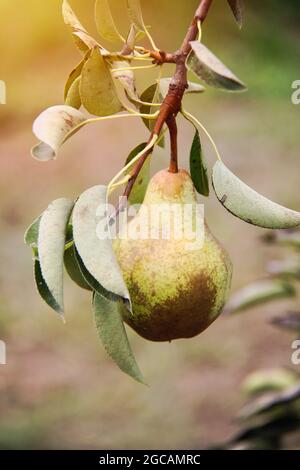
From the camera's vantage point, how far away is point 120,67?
0.75 meters

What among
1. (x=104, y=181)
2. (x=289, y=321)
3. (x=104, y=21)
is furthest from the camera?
(x=104, y=181)

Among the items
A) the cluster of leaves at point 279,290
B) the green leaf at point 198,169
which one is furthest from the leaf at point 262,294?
the green leaf at point 198,169

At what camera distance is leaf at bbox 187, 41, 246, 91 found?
54 cm

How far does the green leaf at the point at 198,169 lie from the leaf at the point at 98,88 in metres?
0.09

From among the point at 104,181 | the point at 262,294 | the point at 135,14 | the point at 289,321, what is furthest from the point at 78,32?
the point at 104,181

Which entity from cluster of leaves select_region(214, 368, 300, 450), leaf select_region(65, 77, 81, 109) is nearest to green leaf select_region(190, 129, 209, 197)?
leaf select_region(65, 77, 81, 109)

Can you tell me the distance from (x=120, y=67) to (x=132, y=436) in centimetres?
209

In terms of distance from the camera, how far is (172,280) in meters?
0.67

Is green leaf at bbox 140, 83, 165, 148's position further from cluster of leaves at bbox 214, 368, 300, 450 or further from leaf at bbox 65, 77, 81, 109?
cluster of leaves at bbox 214, 368, 300, 450

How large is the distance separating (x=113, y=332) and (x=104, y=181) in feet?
10.1

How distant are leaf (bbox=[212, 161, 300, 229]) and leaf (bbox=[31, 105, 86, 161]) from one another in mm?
124

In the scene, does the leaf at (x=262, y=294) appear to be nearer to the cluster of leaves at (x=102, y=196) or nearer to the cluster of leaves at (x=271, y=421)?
the cluster of leaves at (x=271, y=421)

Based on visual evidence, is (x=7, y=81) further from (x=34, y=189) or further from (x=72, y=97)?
(x=72, y=97)

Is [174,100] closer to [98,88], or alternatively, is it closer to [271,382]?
[98,88]
